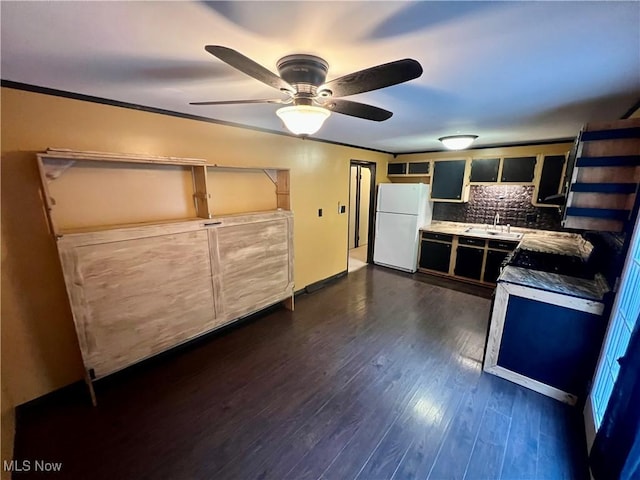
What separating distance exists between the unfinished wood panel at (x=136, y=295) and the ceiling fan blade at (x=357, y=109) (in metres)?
1.58

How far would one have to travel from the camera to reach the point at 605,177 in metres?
1.74

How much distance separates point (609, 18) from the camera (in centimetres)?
91

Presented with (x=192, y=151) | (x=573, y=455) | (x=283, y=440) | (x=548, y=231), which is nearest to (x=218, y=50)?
(x=192, y=151)

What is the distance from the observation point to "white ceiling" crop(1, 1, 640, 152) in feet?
2.95

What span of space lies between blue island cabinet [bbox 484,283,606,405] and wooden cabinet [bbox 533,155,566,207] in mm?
2218

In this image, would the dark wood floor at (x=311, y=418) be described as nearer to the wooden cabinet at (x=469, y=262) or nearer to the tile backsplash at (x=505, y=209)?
the wooden cabinet at (x=469, y=262)

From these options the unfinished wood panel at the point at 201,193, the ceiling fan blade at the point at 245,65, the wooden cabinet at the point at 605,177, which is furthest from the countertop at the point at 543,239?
the unfinished wood panel at the point at 201,193

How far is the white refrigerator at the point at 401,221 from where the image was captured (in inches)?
178

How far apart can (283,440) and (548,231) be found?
456cm

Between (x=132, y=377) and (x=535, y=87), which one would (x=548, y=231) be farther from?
(x=132, y=377)

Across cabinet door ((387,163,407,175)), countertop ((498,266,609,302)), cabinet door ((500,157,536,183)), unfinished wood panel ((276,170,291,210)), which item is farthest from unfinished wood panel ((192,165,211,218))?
cabinet door ((500,157,536,183))

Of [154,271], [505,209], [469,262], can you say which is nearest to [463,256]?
[469,262]

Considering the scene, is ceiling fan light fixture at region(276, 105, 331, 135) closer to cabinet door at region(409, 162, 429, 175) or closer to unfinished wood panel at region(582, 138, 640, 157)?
unfinished wood panel at region(582, 138, 640, 157)

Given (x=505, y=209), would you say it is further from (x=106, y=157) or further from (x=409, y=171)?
(x=106, y=157)
